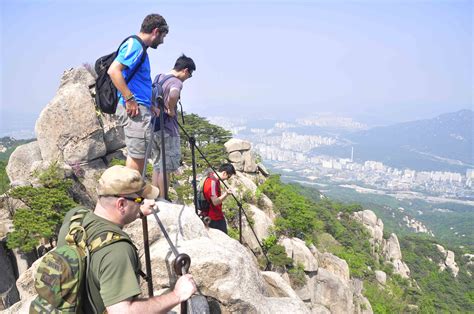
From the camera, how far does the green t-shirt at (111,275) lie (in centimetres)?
210

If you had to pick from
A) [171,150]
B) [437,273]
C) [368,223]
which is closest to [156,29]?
[171,150]

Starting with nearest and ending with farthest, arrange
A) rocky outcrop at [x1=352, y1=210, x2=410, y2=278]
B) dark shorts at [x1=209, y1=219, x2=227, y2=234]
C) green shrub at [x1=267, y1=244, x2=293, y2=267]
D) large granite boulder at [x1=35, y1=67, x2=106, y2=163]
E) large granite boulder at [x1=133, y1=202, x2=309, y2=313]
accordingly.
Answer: large granite boulder at [x1=133, y1=202, x2=309, y2=313], dark shorts at [x1=209, y1=219, x2=227, y2=234], large granite boulder at [x1=35, y1=67, x2=106, y2=163], green shrub at [x1=267, y1=244, x2=293, y2=267], rocky outcrop at [x1=352, y1=210, x2=410, y2=278]

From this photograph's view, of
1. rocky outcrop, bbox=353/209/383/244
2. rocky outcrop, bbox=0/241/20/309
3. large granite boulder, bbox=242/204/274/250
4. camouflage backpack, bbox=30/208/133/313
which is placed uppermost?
camouflage backpack, bbox=30/208/133/313

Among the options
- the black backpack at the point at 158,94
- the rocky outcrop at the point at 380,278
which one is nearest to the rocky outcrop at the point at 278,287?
the black backpack at the point at 158,94

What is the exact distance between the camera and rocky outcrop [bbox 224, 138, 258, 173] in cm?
2539

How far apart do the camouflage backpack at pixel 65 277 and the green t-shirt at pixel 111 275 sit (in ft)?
0.12

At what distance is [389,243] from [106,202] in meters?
55.9

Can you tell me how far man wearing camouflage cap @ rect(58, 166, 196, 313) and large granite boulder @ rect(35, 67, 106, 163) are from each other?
11.7 meters

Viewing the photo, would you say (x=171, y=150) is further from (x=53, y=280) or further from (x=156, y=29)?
(x=53, y=280)

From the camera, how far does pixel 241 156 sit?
2578 cm

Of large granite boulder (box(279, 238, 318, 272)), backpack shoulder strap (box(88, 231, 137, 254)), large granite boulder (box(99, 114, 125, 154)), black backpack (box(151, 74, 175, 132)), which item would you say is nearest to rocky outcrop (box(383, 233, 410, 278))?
large granite boulder (box(279, 238, 318, 272))

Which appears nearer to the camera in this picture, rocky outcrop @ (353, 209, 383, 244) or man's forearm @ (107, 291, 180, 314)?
man's forearm @ (107, 291, 180, 314)

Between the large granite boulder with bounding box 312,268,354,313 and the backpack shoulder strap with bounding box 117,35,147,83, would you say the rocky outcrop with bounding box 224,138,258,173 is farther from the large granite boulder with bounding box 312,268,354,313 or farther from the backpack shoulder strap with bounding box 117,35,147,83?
the backpack shoulder strap with bounding box 117,35,147,83

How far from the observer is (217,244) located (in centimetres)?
472
